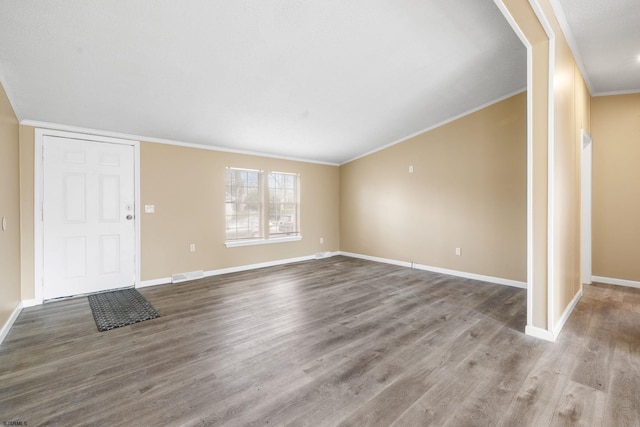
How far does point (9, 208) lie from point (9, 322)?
3.74ft

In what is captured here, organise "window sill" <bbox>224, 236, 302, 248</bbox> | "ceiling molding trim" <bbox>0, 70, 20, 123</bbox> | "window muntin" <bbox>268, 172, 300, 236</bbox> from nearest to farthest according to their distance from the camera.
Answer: "ceiling molding trim" <bbox>0, 70, 20, 123</bbox> → "window sill" <bbox>224, 236, 302, 248</bbox> → "window muntin" <bbox>268, 172, 300, 236</bbox>

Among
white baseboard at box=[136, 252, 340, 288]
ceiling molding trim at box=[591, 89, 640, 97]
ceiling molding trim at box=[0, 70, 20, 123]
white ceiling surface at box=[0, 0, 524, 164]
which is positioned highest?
ceiling molding trim at box=[591, 89, 640, 97]

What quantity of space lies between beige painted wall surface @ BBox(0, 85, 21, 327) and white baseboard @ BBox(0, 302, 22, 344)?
1.7 inches

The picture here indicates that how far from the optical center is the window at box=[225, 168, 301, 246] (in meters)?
5.06

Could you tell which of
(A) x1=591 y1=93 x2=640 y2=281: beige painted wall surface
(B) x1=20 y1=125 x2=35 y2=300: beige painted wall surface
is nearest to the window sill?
(B) x1=20 y1=125 x2=35 y2=300: beige painted wall surface

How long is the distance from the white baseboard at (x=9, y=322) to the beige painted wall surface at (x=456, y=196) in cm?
533

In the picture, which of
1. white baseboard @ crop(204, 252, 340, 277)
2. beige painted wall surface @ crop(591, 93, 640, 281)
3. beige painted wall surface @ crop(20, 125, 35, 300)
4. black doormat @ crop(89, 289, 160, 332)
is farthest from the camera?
white baseboard @ crop(204, 252, 340, 277)

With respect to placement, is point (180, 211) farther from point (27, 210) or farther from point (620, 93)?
point (620, 93)

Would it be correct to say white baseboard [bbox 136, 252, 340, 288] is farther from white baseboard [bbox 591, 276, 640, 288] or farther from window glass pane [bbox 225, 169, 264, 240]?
white baseboard [bbox 591, 276, 640, 288]

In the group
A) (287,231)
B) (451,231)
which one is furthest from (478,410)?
(287,231)

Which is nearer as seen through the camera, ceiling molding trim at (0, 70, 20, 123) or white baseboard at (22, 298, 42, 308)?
ceiling molding trim at (0, 70, 20, 123)

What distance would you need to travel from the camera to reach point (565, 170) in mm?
2730

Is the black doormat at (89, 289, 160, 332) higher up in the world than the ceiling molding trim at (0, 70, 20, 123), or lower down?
lower down

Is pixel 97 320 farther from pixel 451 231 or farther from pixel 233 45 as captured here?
pixel 451 231
